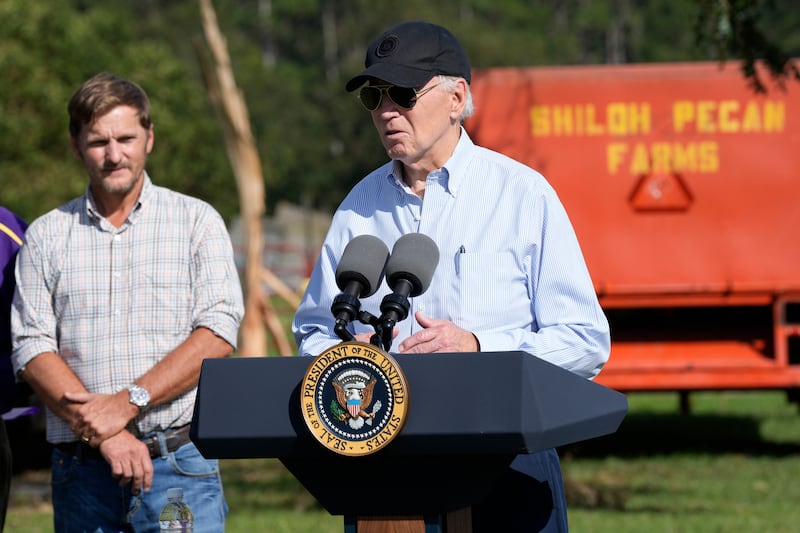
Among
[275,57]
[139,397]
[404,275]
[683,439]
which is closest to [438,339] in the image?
[404,275]

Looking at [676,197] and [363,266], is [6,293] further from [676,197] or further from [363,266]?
[676,197]

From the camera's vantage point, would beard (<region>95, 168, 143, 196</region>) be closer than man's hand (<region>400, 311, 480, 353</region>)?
No

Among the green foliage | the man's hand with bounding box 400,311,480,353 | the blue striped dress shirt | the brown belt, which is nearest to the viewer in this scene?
the man's hand with bounding box 400,311,480,353

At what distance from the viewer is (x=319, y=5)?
9119cm

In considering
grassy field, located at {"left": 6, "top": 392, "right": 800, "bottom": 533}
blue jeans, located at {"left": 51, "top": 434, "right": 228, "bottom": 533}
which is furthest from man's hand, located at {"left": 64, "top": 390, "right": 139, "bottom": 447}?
grassy field, located at {"left": 6, "top": 392, "right": 800, "bottom": 533}

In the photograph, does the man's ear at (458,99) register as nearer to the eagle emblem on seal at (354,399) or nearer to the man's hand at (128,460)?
the eagle emblem on seal at (354,399)

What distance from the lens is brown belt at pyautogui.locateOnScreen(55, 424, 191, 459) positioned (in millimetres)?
3939

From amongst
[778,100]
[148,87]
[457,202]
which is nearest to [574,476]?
[778,100]

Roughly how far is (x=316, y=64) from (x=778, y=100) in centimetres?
8314

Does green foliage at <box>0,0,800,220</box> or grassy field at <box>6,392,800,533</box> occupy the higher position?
green foliage at <box>0,0,800,220</box>

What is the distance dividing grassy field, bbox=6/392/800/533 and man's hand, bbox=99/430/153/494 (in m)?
3.91

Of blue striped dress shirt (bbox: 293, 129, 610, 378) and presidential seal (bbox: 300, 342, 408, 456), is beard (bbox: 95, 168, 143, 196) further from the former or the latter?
presidential seal (bbox: 300, 342, 408, 456)

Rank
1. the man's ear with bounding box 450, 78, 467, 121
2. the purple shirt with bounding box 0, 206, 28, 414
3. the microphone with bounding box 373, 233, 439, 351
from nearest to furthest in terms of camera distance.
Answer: the microphone with bounding box 373, 233, 439, 351
the man's ear with bounding box 450, 78, 467, 121
the purple shirt with bounding box 0, 206, 28, 414

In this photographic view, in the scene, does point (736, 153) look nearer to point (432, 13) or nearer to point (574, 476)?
point (574, 476)
